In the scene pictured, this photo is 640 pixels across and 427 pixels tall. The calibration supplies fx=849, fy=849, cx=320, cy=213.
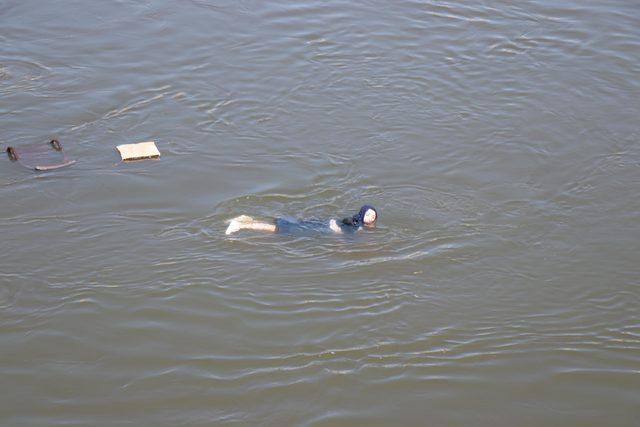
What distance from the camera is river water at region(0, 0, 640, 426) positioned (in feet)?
25.6

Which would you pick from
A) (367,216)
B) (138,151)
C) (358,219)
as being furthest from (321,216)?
(138,151)

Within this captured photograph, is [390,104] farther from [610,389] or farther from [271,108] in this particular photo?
[610,389]

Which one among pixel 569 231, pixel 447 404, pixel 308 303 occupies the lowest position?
pixel 447 404

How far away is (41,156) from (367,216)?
430 centimetres

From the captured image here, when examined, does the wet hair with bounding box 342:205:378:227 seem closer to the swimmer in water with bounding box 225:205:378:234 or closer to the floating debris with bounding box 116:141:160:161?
the swimmer in water with bounding box 225:205:378:234

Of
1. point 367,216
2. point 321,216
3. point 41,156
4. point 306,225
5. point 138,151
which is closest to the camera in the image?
point 367,216

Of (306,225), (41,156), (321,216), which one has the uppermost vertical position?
(41,156)

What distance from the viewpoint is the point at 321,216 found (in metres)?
10.1

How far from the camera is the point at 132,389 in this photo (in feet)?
25.1

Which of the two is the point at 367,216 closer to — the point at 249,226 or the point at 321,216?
the point at 321,216

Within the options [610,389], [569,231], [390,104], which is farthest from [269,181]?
[610,389]

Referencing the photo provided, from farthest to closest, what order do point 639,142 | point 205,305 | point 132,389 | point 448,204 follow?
point 639,142, point 448,204, point 205,305, point 132,389

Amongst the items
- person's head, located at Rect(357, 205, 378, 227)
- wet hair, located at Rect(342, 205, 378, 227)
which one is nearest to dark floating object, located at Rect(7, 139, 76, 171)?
wet hair, located at Rect(342, 205, 378, 227)

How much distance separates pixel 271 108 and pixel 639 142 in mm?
5216
